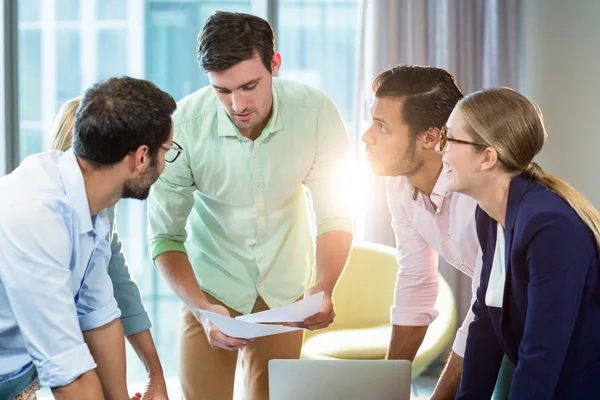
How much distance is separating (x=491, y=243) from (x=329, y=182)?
2.35 ft

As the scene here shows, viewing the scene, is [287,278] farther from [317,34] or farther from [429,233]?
[317,34]

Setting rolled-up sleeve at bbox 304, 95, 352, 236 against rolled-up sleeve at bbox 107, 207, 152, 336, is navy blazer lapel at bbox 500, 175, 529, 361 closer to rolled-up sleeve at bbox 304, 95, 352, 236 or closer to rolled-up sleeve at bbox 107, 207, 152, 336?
rolled-up sleeve at bbox 304, 95, 352, 236

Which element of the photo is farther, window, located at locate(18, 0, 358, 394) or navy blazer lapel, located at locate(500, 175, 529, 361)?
window, located at locate(18, 0, 358, 394)

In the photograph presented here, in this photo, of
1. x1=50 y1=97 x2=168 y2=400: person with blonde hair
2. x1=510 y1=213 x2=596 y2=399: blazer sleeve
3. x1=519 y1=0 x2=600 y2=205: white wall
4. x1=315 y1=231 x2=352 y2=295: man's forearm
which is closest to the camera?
x1=510 y1=213 x2=596 y2=399: blazer sleeve

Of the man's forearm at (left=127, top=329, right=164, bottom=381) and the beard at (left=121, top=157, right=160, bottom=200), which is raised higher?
the beard at (left=121, top=157, right=160, bottom=200)

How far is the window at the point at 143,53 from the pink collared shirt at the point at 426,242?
2482mm

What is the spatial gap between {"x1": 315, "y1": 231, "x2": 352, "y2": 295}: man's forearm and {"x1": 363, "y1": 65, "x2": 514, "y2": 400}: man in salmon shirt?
0.19 metres

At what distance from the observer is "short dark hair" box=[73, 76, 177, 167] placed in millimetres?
1657

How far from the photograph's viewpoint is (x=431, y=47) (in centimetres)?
464

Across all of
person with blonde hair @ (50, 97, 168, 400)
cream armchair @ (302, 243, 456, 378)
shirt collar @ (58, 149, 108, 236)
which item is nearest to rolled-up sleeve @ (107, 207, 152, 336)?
person with blonde hair @ (50, 97, 168, 400)

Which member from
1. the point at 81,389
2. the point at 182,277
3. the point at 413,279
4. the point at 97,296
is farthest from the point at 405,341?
the point at 81,389

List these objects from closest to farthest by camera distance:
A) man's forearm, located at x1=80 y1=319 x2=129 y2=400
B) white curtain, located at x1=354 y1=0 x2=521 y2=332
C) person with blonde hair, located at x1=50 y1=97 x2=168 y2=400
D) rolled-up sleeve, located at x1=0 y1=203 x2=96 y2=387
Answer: rolled-up sleeve, located at x1=0 y1=203 x2=96 y2=387, man's forearm, located at x1=80 y1=319 x2=129 y2=400, person with blonde hair, located at x1=50 y1=97 x2=168 y2=400, white curtain, located at x1=354 y1=0 x2=521 y2=332

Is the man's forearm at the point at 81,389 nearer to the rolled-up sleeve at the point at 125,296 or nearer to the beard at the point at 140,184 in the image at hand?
the beard at the point at 140,184

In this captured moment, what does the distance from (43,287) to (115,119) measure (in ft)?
1.31
